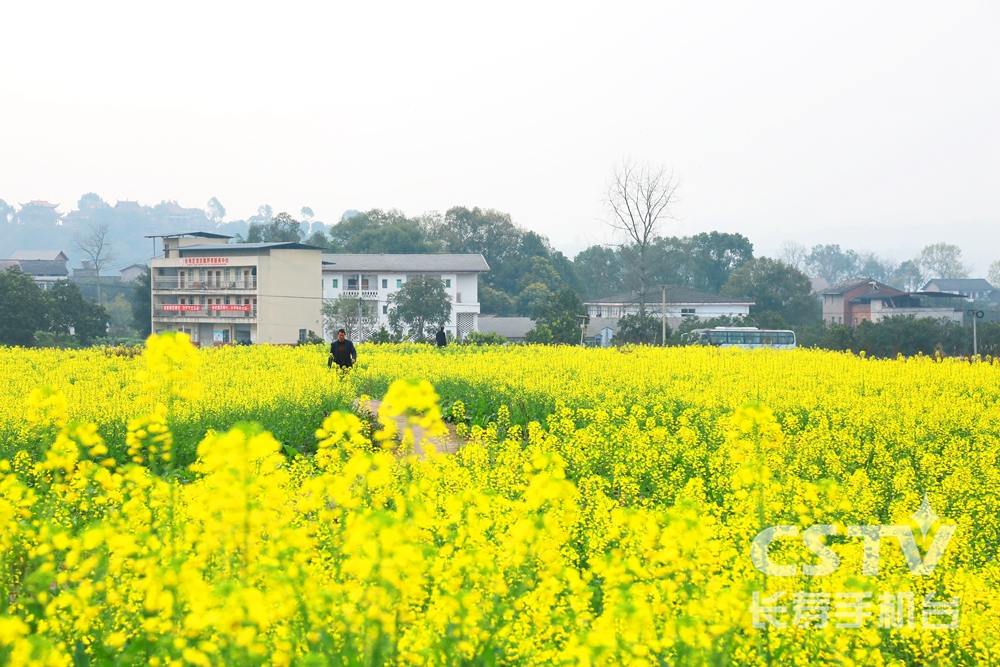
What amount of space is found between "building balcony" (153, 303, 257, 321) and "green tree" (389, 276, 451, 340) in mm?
9773

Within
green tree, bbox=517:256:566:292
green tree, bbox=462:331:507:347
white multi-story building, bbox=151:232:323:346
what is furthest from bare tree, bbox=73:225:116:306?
green tree, bbox=462:331:507:347

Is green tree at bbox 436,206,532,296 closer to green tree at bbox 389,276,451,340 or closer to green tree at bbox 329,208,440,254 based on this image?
green tree at bbox 329,208,440,254

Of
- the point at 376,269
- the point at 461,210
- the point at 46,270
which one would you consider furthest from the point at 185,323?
the point at 46,270

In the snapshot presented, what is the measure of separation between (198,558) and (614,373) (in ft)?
38.8

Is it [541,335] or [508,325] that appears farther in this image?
[508,325]

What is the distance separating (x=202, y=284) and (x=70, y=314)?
39.5 feet

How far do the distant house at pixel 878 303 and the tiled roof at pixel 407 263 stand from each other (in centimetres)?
2523

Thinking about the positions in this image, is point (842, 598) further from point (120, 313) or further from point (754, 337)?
point (120, 313)

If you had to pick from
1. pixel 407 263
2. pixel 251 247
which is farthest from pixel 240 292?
pixel 407 263

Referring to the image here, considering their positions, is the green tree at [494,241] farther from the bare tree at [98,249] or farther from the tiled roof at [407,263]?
the bare tree at [98,249]

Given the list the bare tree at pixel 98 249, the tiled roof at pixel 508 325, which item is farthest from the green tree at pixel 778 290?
the bare tree at pixel 98 249

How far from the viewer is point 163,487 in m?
4.21

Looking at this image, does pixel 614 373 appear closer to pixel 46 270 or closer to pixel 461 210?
pixel 461 210

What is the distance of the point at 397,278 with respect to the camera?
6388 cm
